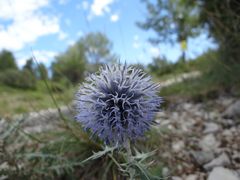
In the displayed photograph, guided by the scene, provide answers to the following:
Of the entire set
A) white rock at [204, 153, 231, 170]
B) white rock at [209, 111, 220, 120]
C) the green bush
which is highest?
the green bush

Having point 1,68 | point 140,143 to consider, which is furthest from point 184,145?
point 1,68

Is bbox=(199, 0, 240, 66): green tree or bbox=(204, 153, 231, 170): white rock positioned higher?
bbox=(199, 0, 240, 66): green tree

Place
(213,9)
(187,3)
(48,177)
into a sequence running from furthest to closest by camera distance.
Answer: (187,3), (213,9), (48,177)

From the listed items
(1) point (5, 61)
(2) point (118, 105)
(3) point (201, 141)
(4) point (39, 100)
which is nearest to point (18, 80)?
(1) point (5, 61)

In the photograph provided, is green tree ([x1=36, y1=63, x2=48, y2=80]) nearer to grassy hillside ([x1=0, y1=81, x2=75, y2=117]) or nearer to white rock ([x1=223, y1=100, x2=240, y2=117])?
grassy hillside ([x1=0, y1=81, x2=75, y2=117])

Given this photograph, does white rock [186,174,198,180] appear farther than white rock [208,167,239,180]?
Yes

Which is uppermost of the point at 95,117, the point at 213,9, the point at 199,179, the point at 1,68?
the point at 1,68

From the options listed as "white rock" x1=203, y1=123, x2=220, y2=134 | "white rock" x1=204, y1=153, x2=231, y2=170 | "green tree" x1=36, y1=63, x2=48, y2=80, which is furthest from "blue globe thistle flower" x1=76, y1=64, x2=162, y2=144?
"white rock" x1=203, y1=123, x2=220, y2=134

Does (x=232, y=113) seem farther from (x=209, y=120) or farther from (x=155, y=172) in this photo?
(x=155, y=172)
